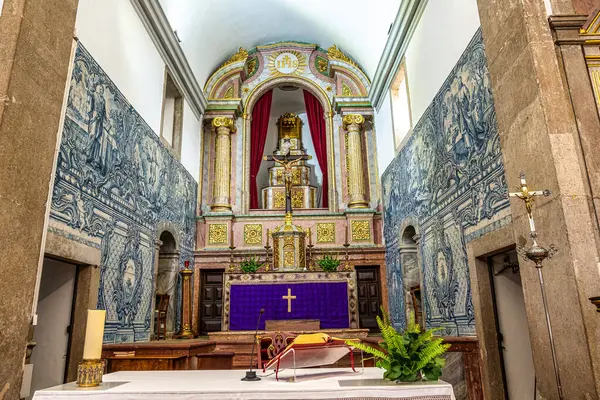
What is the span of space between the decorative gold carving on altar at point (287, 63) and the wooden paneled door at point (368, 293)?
597 centimetres

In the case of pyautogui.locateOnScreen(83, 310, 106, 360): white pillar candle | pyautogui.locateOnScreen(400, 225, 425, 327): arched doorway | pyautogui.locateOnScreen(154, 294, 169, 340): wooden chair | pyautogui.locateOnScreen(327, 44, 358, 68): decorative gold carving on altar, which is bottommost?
pyautogui.locateOnScreen(83, 310, 106, 360): white pillar candle

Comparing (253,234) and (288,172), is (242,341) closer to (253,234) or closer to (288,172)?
(253,234)

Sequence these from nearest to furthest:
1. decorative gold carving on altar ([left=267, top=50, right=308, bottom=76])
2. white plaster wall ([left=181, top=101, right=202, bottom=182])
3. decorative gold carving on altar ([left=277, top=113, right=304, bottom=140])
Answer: white plaster wall ([left=181, top=101, right=202, bottom=182])
decorative gold carving on altar ([left=267, top=50, right=308, bottom=76])
decorative gold carving on altar ([left=277, top=113, right=304, bottom=140])

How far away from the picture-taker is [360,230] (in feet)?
38.0

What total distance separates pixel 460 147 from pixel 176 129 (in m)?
6.34

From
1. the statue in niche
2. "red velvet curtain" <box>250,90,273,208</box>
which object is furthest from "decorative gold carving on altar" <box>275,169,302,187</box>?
the statue in niche

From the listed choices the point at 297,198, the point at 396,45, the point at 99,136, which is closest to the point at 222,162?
the point at 297,198

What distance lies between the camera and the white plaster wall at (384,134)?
35.1 feet

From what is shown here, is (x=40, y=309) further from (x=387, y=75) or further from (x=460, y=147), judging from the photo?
(x=387, y=75)

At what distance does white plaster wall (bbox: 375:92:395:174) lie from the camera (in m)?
10.7

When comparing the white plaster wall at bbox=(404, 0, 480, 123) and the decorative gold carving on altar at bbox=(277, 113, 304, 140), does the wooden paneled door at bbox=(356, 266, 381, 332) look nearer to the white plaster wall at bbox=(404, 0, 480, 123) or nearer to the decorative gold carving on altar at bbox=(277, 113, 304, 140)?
the white plaster wall at bbox=(404, 0, 480, 123)

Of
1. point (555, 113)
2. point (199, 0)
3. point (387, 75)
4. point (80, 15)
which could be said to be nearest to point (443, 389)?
point (555, 113)

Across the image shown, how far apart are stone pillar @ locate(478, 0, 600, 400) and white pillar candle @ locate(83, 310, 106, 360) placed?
3.53 m

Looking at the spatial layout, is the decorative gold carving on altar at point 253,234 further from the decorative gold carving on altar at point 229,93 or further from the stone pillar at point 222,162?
the decorative gold carving on altar at point 229,93
